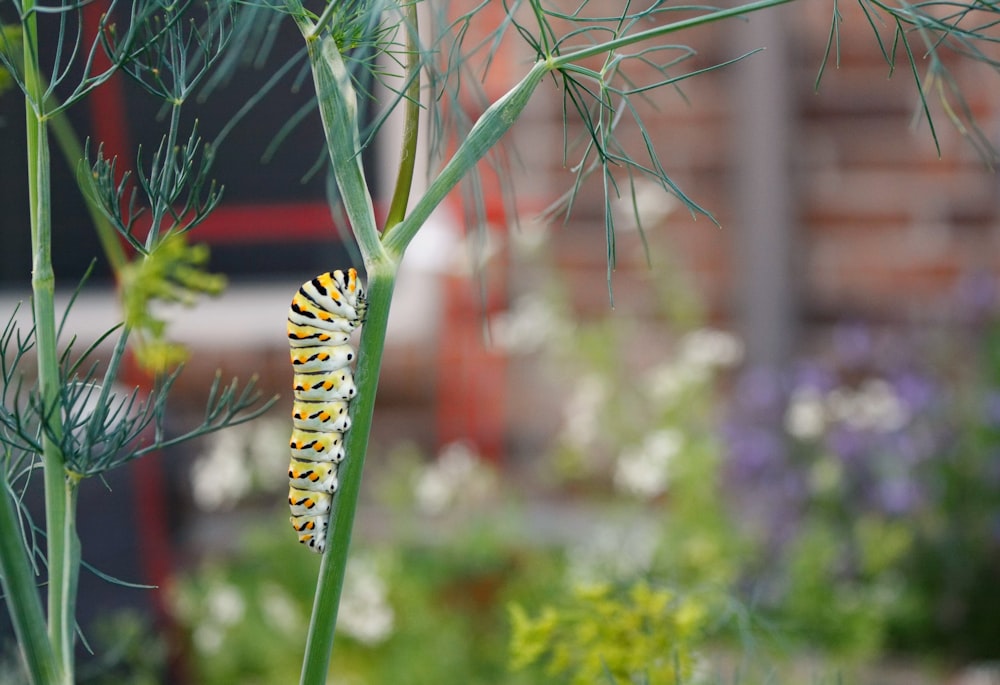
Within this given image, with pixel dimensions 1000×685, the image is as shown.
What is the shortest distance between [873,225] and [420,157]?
1085 millimetres

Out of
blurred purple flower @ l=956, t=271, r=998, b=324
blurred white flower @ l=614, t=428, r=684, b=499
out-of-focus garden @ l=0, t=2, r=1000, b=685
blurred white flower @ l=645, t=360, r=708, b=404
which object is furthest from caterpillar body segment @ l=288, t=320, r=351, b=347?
blurred purple flower @ l=956, t=271, r=998, b=324

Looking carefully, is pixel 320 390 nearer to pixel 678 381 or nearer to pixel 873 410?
pixel 678 381

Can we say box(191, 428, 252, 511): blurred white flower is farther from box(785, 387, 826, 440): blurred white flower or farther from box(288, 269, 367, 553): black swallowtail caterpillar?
box(288, 269, 367, 553): black swallowtail caterpillar

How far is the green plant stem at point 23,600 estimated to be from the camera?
0.45 metres

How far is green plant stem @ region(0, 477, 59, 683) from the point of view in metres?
0.45

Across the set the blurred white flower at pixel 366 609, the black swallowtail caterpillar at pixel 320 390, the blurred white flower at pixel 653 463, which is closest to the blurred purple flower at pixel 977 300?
the blurred white flower at pixel 653 463

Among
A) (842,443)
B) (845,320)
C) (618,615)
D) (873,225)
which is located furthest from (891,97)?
(618,615)

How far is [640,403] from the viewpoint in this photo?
93.9 inches

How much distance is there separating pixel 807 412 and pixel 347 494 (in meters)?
1.53

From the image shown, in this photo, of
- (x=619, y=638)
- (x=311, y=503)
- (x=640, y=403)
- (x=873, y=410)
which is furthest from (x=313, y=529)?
(x=640, y=403)

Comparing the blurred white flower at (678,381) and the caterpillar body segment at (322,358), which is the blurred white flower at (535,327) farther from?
the caterpillar body segment at (322,358)

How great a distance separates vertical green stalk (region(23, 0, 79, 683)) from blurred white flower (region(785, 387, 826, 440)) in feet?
5.08

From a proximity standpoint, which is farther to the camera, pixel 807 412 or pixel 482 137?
pixel 807 412

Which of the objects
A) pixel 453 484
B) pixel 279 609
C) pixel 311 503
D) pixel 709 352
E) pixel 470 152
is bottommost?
pixel 279 609
